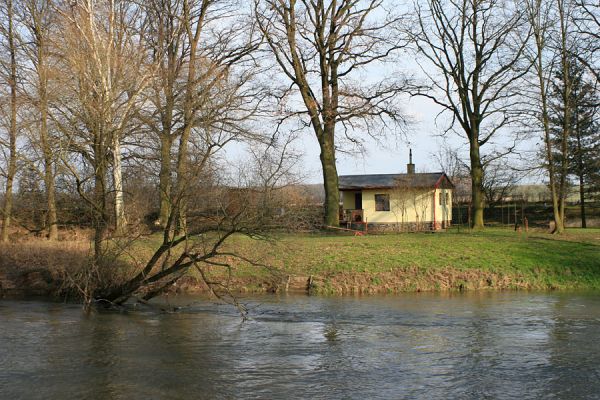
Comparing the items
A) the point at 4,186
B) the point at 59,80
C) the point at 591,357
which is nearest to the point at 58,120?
the point at 59,80

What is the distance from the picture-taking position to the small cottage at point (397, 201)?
141ft

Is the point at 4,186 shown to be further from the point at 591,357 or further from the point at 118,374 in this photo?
the point at 591,357

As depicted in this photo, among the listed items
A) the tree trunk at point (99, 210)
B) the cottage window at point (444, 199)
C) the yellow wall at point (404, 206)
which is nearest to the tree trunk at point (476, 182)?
the yellow wall at point (404, 206)

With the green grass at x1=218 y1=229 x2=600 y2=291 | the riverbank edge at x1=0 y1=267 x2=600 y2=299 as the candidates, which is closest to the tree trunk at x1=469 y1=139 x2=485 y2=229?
the green grass at x1=218 y1=229 x2=600 y2=291

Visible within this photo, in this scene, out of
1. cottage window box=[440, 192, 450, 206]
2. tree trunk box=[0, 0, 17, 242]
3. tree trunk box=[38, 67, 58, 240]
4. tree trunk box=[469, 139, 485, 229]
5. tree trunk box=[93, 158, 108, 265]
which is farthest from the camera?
cottage window box=[440, 192, 450, 206]

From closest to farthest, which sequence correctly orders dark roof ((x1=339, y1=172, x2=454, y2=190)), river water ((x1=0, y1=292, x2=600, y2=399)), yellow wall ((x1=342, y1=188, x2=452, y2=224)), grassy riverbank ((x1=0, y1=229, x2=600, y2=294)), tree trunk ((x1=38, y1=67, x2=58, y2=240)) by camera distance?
river water ((x1=0, y1=292, x2=600, y2=399)) → tree trunk ((x1=38, y1=67, x2=58, y2=240)) → grassy riverbank ((x1=0, y1=229, x2=600, y2=294)) → dark roof ((x1=339, y1=172, x2=454, y2=190)) → yellow wall ((x1=342, y1=188, x2=452, y2=224))

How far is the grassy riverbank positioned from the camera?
80.3ft

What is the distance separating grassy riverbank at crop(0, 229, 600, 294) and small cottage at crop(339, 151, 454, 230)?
1436 centimetres

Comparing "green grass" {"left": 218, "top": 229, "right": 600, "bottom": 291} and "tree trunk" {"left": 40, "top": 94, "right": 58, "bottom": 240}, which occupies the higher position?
"tree trunk" {"left": 40, "top": 94, "right": 58, "bottom": 240}

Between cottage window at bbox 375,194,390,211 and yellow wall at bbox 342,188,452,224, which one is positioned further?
cottage window at bbox 375,194,390,211

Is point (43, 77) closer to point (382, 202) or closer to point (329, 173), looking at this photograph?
point (329, 173)

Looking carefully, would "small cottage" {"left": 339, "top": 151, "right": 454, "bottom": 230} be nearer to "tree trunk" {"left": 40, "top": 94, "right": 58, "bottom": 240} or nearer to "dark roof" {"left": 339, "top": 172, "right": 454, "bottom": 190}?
"dark roof" {"left": 339, "top": 172, "right": 454, "bottom": 190}

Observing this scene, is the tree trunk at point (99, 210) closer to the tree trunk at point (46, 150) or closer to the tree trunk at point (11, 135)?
the tree trunk at point (46, 150)

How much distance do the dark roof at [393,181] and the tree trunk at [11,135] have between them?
72.9 ft
